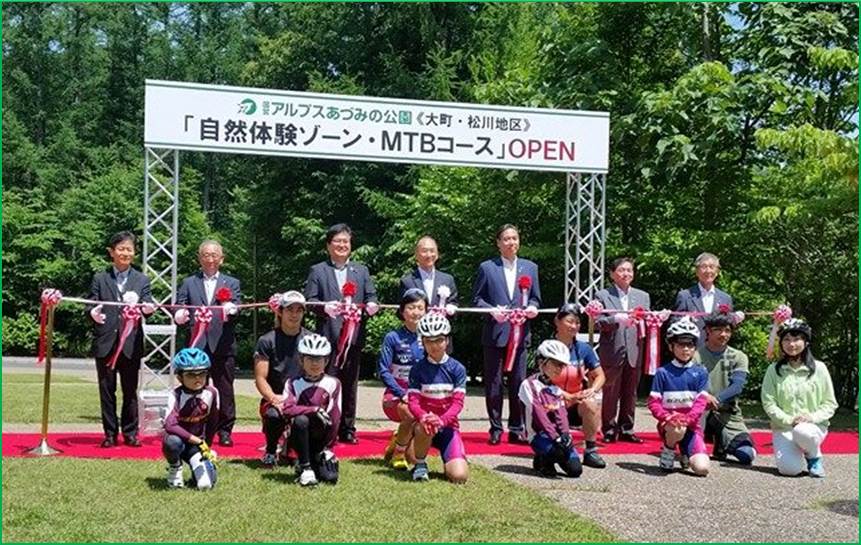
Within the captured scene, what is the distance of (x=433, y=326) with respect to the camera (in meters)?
6.18

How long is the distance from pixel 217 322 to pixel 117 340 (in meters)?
0.77

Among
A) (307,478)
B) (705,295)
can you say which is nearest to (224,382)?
(307,478)

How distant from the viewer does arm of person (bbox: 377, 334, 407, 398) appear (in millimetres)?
6469

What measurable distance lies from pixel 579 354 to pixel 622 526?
2186mm

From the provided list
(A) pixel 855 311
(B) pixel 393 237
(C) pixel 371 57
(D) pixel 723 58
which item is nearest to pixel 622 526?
(A) pixel 855 311

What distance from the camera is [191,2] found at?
4025cm

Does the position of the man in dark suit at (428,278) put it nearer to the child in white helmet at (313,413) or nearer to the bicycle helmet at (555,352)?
the bicycle helmet at (555,352)

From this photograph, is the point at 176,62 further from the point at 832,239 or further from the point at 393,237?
the point at 832,239

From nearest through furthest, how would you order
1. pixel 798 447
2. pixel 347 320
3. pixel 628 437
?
pixel 798 447 → pixel 347 320 → pixel 628 437

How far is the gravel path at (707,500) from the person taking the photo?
4.89m

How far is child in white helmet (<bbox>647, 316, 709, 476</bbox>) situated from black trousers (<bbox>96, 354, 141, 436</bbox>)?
395cm

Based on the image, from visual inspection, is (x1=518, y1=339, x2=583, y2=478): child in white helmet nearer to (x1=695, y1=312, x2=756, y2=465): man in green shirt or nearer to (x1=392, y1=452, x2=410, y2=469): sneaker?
(x1=392, y1=452, x2=410, y2=469): sneaker

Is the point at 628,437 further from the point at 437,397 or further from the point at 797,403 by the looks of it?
the point at 437,397

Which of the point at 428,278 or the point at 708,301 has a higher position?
the point at 428,278
